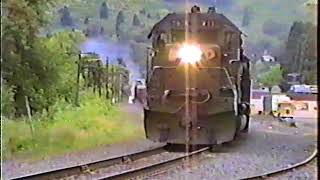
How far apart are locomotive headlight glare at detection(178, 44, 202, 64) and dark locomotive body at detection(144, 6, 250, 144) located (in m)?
0.02

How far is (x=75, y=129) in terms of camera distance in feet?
9.00

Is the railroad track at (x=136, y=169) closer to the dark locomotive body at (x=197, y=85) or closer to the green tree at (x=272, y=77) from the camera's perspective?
the dark locomotive body at (x=197, y=85)

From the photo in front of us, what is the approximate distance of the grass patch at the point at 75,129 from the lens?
2.66m

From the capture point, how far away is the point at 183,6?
2.67 m

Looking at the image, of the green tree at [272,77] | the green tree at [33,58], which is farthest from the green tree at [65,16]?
the green tree at [272,77]

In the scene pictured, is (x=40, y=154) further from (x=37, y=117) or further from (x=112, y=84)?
(x=112, y=84)

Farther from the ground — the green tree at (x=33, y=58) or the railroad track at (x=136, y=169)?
the green tree at (x=33, y=58)

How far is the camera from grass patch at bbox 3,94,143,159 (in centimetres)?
266

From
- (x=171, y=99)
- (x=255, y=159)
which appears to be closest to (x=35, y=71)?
(x=171, y=99)

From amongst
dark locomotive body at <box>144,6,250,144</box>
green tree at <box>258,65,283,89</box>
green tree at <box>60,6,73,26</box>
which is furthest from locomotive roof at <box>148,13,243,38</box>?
green tree at <box>60,6,73,26</box>

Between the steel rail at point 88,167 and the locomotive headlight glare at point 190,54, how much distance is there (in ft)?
1.64

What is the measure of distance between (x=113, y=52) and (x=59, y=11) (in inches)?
12.7

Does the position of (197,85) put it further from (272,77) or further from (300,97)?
(300,97)

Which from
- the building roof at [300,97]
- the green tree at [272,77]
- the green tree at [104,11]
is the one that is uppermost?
the green tree at [104,11]
